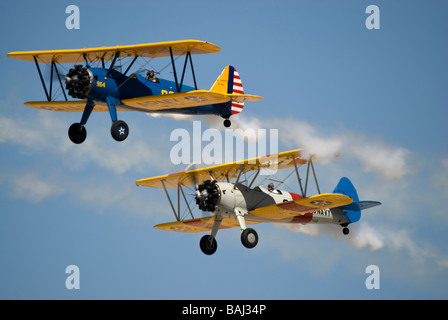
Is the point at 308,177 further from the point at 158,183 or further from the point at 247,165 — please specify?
the point at 158,183

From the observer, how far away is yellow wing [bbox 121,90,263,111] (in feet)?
95.6

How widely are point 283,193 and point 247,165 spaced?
5.61 ft

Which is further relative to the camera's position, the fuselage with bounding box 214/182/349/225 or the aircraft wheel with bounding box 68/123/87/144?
the aircraft wheel with bounding box 68/123/87/144

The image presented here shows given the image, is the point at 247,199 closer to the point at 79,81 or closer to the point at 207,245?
the point at 207,245

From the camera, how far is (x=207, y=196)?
2941cm

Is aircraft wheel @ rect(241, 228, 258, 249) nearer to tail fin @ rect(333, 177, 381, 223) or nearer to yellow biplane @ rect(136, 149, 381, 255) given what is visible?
yellow biplane @ rect(136, 149, 381, 255)

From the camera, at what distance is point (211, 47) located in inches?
1137

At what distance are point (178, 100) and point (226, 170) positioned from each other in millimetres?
2819

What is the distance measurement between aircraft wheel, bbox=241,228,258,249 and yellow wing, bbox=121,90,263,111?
13.1 ft

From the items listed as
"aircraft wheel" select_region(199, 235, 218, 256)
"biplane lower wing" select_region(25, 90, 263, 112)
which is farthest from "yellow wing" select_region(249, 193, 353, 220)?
"biplane lower wing" select_region(25, 90, 263, 112)

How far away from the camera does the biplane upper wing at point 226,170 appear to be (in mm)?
29734

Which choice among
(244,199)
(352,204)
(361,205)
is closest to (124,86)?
(244,199)

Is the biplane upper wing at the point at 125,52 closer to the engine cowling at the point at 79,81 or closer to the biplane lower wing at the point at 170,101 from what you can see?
the engine cowling at the point at 79,81

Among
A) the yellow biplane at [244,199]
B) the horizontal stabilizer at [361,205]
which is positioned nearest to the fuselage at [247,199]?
the yellow biplane at [244,199]
